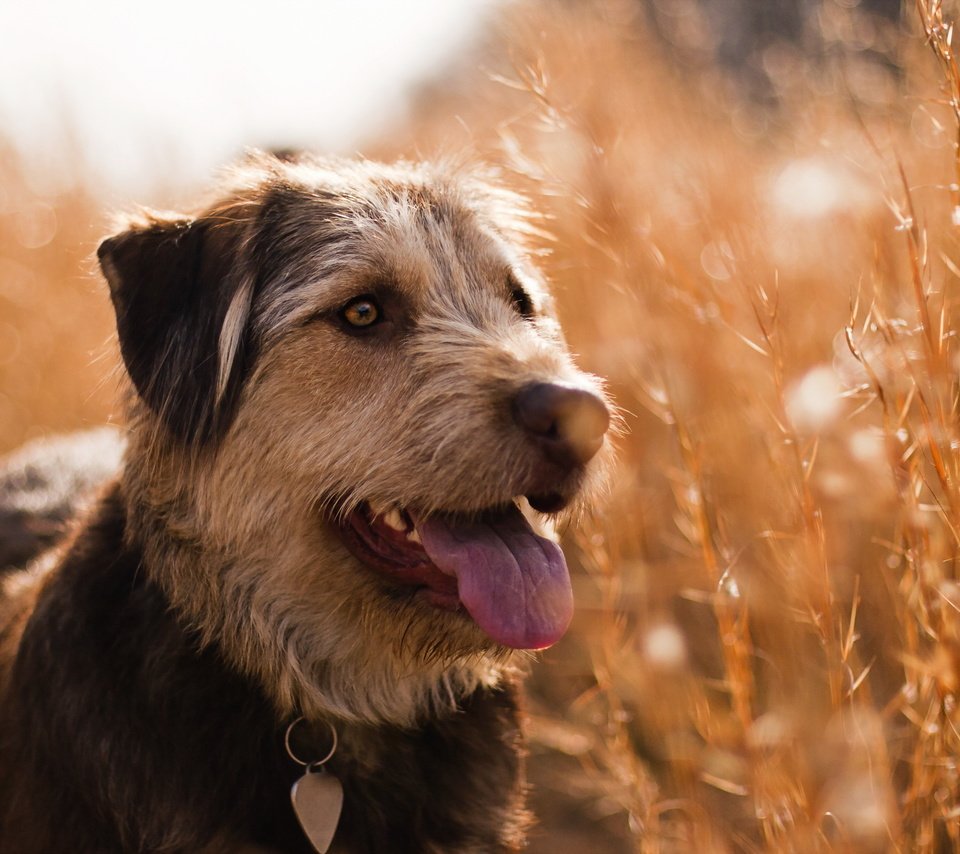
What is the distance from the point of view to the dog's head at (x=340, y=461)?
84.2 inches

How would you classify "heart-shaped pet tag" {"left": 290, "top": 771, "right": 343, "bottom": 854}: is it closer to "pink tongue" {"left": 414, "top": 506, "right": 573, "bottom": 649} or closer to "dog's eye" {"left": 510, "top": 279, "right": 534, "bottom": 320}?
"pink tongue" {"left": 414, "top": 506, "right": 573, "bottom": 649}

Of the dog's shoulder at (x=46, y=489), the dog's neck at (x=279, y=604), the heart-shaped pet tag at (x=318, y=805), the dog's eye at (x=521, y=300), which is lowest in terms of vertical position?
the dog's shoulder at (x=46, y=489)

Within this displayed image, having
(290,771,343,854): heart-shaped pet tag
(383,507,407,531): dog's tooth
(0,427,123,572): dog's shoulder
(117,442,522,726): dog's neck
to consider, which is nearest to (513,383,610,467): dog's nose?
(383,507,407,531): dog's tooth

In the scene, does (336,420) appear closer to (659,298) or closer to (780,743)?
(780,743)

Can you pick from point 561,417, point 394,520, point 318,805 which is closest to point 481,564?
point 394,520

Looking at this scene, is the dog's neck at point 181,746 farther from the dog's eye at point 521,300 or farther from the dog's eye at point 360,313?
the dog's eye at point 521,300

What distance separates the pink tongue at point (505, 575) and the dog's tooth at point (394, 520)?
3.2 inches

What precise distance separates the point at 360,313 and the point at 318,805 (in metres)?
1.16

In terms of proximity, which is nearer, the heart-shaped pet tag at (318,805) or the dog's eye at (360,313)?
the heart-shaped pet tag at (318,805)

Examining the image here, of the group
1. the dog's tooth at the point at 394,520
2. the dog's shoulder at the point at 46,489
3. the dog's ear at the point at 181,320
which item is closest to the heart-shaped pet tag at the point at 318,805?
the dog's tooth at the point at 394,520

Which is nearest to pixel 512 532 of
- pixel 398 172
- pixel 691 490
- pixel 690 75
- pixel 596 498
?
pixel 596 498

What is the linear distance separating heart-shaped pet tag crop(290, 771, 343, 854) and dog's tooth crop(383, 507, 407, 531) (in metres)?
0.59

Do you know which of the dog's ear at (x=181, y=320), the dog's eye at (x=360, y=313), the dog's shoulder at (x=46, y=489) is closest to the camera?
the dog's ear at (x=181, y=320)

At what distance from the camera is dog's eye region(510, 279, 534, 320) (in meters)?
2.75
